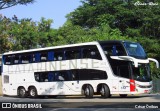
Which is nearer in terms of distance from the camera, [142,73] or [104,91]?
[142,73]

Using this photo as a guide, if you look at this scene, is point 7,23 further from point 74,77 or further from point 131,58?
point 131,58

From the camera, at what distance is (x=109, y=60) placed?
22.3m

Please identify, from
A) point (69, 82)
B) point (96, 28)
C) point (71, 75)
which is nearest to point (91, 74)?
point (71, 75)

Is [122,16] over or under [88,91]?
over

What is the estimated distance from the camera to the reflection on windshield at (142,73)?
22.0 metres

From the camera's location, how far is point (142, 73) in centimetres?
2241

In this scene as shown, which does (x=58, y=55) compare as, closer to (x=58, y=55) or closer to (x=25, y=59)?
(x=58, y=55)

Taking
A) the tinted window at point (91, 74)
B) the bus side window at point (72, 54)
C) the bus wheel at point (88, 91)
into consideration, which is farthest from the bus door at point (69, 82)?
the bus side window at point (72, 54)

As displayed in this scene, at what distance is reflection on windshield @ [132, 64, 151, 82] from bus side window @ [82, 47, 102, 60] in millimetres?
2171

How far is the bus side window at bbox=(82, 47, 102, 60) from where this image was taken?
22.8 metres

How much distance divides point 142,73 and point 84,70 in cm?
A: 343

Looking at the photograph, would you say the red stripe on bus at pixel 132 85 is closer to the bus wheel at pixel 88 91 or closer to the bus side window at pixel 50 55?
the bus wheel at pixel 88 91

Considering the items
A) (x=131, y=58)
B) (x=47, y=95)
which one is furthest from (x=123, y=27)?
(x=131, y=58)

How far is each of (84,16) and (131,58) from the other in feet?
100
